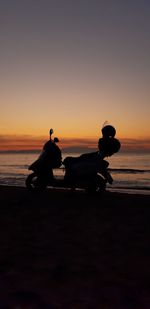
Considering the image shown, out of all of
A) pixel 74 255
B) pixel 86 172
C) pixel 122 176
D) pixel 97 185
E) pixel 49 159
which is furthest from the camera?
pixel 122 176

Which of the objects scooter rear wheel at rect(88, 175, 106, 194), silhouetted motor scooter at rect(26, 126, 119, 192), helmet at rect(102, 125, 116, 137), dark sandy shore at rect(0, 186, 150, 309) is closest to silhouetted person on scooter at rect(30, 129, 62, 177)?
silhouetted motor scooter at rect(26, 126, 119, 192)

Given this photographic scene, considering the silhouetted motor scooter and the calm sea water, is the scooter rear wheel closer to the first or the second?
the silhouetted motor scooter

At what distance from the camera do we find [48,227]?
6.91 m

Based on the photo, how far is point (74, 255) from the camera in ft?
17.3

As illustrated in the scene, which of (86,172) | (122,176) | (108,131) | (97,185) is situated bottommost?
(122,176)

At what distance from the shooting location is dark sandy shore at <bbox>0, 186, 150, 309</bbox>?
3.90 metres

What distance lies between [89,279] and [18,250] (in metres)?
1.48

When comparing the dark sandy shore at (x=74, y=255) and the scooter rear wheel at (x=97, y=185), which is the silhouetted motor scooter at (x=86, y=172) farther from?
the dark sandy shore at (x=74, y=255)

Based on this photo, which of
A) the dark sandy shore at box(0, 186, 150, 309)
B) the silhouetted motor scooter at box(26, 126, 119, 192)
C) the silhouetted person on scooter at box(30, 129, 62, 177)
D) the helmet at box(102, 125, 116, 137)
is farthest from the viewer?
the silhouetted person on scooter at box(30, 129, 62, 177)

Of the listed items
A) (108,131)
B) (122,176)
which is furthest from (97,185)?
(122,176)

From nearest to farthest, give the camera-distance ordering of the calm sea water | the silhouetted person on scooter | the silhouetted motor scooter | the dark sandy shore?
the dark sandy shore, the silhouetted motor scooter, the silhouetted person on scooter, the calm sea water

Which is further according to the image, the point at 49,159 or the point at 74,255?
the point at 49,159

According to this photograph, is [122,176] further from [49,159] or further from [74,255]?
[74,255]

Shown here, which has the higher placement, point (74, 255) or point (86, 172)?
point (86, 172)
